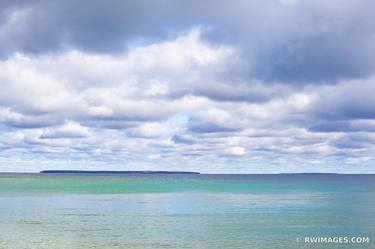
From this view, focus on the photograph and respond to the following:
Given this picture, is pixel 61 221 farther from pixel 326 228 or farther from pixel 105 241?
pixel 326 228

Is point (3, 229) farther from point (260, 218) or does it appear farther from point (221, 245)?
point (260, 218)

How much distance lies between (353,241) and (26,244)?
32811mm

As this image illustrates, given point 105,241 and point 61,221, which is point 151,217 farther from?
point 105,241

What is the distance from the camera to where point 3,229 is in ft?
201

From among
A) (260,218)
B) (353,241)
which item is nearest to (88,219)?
(260,218)

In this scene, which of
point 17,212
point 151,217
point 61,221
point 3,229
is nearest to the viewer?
point 3,229

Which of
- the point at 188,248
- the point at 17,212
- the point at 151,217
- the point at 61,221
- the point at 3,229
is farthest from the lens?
the point at 17,212

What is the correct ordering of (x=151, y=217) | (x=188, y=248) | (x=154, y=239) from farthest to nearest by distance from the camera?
1. (x=151, y=217)
2. (x=154, y=239)
3. (x=188, y=248)

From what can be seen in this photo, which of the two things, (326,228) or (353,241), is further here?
(326,228)

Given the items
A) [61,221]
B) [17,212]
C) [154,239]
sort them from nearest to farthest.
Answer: [154,239], [61,221], [17,212]

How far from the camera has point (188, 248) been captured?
49406 millimetres

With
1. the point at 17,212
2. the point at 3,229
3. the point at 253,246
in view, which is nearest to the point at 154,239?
the point at 253,246

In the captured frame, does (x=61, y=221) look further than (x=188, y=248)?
Yes

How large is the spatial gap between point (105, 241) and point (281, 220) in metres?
27.4
